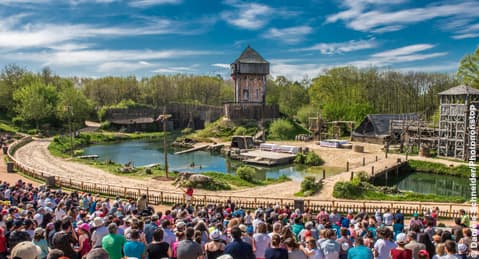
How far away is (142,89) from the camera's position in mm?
100500

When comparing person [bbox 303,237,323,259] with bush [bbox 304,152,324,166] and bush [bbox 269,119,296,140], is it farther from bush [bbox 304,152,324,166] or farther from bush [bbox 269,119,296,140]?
bush [bbox 269,119,296,140]

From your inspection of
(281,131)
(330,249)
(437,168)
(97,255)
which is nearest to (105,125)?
(281,131)

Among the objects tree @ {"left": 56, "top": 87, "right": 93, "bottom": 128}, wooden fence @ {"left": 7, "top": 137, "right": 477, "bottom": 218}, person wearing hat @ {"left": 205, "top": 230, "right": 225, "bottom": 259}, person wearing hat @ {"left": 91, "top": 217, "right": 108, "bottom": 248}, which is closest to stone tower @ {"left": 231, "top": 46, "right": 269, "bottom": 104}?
tree @ {"left": 56, "top": 87, "right": 93, "bottom": 128}

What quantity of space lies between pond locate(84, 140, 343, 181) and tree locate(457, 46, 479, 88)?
2098 cm

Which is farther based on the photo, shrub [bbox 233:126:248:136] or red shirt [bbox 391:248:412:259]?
shrub [bbox 233:126:248:136]

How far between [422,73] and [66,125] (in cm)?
6896

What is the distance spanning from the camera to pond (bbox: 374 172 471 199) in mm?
32688

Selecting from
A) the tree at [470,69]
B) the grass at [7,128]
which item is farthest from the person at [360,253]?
the grass at [7,128]

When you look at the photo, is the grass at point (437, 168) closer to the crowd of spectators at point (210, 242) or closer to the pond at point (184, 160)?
the pond at point (184, 160)

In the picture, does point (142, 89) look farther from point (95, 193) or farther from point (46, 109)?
point (95, 193)

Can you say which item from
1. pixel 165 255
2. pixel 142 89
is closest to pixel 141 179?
pixel 165 255

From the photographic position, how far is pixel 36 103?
63.3 meters

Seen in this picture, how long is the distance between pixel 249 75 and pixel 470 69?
37.8 metres

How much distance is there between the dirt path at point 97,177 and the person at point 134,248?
17385 mm
